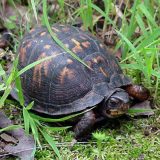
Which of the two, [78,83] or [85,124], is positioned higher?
[78,83]

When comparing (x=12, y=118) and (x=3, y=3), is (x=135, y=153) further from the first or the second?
(x=3, y=3)

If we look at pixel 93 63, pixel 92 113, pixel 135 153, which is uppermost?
pixel 93 63

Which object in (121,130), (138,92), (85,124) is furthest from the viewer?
(138,92)

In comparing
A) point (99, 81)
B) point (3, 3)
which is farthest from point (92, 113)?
point (3, 3)

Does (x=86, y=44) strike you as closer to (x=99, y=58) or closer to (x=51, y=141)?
(x=99, y=58)

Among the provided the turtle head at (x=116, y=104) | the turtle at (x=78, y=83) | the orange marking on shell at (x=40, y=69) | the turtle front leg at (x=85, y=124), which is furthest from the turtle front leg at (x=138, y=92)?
the orange marking on shell at (x=40, y=69)

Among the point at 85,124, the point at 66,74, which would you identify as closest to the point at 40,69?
the point at 66,74

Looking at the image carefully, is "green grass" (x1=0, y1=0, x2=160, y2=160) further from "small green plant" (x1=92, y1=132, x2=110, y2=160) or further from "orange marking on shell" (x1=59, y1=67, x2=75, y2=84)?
"orange marking on shell" (x1=59, y1=67, x2=75, y2=84)
